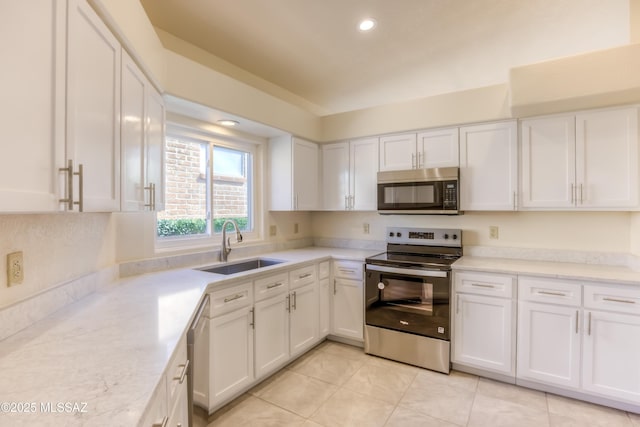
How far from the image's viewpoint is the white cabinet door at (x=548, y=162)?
96.7 inches

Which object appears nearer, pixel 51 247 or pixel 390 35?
pixel 51 247

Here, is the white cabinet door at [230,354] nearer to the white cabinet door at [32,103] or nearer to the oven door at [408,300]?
the oven door at [408,300]

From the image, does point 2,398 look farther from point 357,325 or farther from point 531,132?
point 531,132

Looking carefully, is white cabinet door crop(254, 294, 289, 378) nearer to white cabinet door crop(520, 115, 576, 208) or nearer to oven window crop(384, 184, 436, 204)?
oven window crop(384, 184, 436, 204)

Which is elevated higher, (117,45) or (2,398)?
(117,45)

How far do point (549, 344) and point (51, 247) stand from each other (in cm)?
316

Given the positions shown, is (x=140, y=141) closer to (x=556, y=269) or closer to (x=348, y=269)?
(x=348, y=269)

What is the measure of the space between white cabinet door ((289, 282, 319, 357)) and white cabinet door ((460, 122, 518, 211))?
164 cm

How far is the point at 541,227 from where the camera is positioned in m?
2.77

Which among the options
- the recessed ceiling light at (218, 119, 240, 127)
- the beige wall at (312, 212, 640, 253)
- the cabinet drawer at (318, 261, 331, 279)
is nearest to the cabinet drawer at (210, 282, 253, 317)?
the cabinet drawer at (318, 261, 331, 279)

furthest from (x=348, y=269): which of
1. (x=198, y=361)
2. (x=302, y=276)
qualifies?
(x=198, y=361)

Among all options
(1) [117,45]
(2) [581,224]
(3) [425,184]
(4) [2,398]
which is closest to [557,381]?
(2) [581,224]

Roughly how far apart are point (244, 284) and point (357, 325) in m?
1.36

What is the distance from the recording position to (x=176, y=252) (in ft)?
8.16
